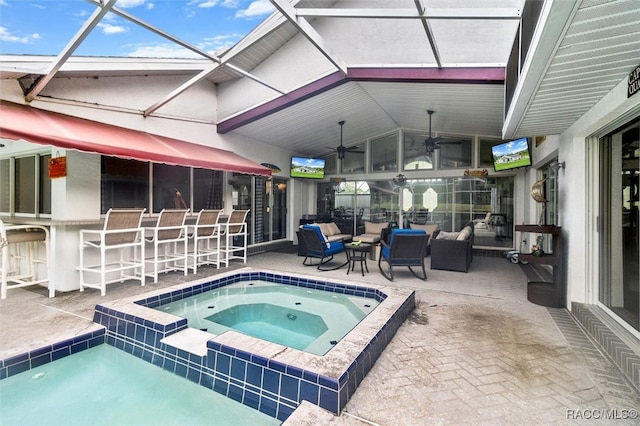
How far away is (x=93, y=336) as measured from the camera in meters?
3.86

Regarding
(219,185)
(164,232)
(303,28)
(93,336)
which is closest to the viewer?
(93,336)

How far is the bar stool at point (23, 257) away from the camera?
4.99 m

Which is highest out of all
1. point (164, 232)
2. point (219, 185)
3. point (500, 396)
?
point (219, 185)

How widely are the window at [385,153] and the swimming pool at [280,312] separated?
23.6ft

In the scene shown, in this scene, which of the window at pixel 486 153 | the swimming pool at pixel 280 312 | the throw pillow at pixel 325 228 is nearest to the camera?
the swimming pool at pixel 280 312

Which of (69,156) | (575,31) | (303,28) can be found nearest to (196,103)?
(69,156)

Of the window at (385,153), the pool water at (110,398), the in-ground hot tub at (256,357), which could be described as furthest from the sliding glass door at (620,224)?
the window at (385,153)

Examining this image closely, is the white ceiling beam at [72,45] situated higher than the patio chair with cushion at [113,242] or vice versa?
the white ceiling beam at [72,45]

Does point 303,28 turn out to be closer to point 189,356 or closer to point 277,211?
point 189,356

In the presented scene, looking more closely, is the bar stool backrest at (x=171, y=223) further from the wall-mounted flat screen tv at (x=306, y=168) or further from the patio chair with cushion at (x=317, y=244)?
the wall-mounted flat screen tv at (x=306, y=168)

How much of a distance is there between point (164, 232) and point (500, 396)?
6472 mm

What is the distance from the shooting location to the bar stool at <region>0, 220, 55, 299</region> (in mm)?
4988

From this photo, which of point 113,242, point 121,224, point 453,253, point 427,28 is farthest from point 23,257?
point 453,253

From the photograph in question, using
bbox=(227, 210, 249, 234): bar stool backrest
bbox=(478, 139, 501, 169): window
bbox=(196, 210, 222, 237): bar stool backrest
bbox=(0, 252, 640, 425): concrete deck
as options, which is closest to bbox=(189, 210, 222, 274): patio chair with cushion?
bbox=(196, 210, 222, 237): bar stool backrest
